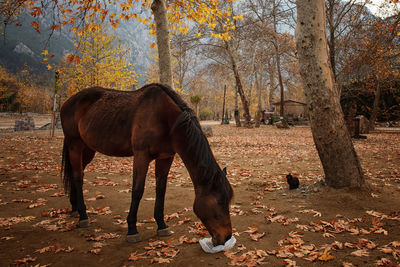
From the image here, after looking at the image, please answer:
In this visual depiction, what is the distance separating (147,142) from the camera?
9.41 ft

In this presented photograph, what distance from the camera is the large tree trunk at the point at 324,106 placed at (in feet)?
13.4

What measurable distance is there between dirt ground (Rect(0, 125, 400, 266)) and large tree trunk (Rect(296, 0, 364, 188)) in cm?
36

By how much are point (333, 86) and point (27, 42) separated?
10850 centimetres

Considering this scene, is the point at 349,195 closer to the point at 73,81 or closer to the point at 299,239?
the point at 299,239

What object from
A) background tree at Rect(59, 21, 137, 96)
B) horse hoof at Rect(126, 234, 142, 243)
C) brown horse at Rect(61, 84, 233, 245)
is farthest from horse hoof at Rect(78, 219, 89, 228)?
background tree at Rect(59, 21, 137, 96)

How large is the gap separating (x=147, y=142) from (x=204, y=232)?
4.82 ft

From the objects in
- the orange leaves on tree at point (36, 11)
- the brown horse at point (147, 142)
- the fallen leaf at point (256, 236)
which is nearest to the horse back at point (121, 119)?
the brown horse at point (147, 142)

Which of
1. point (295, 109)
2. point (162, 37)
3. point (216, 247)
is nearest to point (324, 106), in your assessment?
point (216, 247)

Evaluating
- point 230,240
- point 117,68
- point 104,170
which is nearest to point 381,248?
point 230,240

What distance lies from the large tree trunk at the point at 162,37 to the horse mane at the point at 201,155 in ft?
19.0

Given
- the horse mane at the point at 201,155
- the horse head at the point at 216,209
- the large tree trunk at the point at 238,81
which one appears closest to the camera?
the horse head at the point at 216,209

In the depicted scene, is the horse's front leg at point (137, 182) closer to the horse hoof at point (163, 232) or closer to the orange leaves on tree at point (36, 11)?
the horse hoof at point (163, 232)

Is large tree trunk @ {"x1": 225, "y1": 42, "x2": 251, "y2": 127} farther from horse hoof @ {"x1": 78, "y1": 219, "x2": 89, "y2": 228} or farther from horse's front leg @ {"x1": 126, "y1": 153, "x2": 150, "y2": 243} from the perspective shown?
horse hoof @ {"x1": 78, "y1": 219, "x2": 89, "y2": 228}

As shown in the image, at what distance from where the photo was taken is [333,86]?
4168mm
